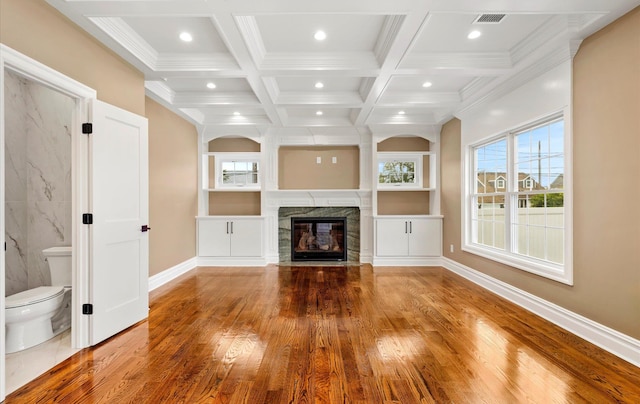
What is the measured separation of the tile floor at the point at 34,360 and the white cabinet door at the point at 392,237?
→ 14.8ft

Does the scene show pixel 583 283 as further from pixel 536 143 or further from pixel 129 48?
pixel 129 48

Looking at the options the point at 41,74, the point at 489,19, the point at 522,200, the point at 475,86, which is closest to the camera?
the point at 41,74

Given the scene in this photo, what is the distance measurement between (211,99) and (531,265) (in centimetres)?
460

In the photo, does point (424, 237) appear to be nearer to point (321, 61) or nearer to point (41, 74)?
point (321, 61)

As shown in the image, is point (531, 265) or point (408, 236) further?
point (408, 236)

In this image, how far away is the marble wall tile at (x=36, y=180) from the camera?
305 cm

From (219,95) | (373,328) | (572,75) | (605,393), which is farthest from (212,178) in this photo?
(605,393)

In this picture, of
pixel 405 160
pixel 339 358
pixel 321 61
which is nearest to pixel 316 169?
pixel 405 160

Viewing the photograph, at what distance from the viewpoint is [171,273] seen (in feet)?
15.4

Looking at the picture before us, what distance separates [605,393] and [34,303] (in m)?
4.11

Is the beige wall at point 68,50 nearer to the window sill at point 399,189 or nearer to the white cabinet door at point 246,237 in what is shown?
the white cabinet door at point 246,237

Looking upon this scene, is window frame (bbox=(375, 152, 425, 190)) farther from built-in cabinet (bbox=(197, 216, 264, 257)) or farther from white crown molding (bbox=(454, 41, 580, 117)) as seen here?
built-in cabinet (bbox=(197, 216, 264, 257))

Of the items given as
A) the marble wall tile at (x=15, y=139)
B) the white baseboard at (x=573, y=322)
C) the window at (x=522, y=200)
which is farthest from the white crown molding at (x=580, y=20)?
the marble wall tile at (x=15, y=139)

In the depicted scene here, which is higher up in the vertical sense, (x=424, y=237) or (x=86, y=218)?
(x=86, y=218)
